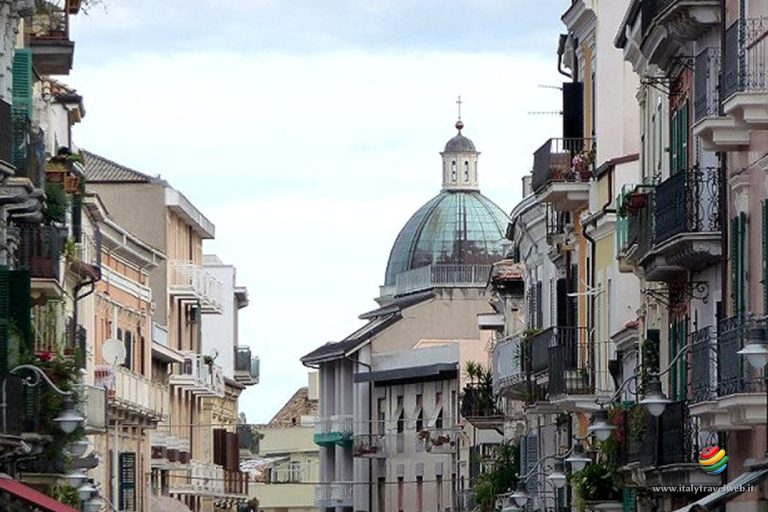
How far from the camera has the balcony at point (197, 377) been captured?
105 m

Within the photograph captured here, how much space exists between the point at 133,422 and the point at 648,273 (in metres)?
41.6

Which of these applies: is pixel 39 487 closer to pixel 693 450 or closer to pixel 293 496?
→ pixel 693 450

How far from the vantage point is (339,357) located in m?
134

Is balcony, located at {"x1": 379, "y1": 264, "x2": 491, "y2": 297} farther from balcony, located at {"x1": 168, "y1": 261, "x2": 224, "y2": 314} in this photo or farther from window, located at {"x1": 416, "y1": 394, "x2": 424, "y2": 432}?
balcony, located at {"x1": 168, "y1": 261, "x2": 224, "y2": 314}

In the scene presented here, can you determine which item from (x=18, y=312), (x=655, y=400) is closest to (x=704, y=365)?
(x=655, y=400)

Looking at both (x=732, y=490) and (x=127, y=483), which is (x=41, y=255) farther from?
(x=127, y=483)

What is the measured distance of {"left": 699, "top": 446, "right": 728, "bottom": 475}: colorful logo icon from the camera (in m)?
42.4

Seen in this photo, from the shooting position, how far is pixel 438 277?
485ft

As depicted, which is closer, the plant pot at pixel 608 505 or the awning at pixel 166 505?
the plant pot at pixel 608 505

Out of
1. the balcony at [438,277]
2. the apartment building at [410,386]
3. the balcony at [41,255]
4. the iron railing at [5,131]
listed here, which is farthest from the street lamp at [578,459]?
the balcony at [438,277]

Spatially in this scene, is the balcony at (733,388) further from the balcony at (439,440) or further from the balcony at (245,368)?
the balcony at (245,368)

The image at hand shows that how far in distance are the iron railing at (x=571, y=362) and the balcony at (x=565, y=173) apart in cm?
254

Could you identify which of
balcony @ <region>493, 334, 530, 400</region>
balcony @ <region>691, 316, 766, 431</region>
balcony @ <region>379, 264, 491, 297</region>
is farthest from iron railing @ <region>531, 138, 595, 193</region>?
balcony @ <region>379, 264, 491, 297</region>

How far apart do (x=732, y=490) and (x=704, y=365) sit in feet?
10.9
